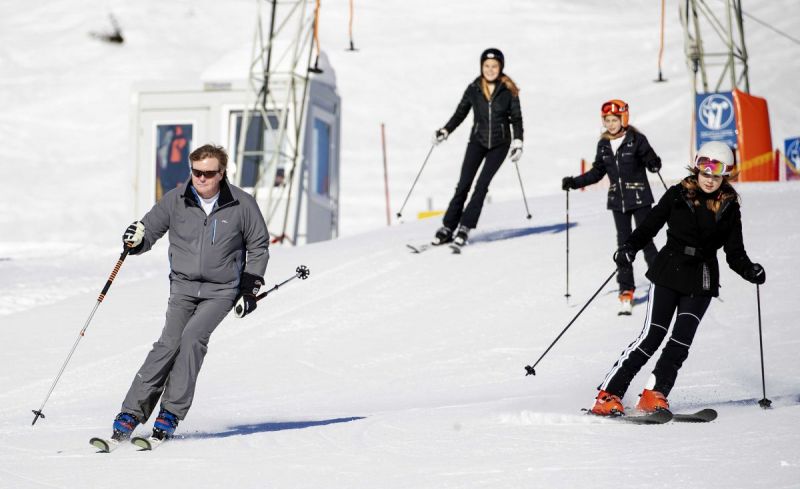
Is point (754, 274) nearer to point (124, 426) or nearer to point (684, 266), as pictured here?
point (684, 266)

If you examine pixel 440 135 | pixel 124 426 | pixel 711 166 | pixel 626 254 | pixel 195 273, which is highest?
pixel 440 135

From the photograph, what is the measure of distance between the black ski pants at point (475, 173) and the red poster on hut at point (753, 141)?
11.2m

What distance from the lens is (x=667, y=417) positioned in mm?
6395

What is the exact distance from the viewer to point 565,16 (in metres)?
55.4

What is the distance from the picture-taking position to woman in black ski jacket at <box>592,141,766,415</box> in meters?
6.60

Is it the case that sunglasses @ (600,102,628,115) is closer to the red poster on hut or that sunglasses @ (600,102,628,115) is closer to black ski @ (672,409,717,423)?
black ski @ (672,409,717,423)

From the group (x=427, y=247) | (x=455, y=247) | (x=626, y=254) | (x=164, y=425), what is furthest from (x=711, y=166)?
(x=427, y=247)

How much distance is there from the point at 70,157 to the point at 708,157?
4037cm

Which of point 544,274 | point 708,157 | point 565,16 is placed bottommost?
point 544,274

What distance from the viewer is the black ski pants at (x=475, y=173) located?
38.8ft

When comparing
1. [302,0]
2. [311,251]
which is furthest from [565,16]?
[311,251]

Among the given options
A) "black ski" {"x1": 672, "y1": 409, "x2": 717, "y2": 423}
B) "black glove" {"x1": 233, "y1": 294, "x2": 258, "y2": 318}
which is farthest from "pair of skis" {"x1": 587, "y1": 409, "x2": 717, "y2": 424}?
"black glove" {"x1": 233, "y1": 294, "x2": 258, "y2": 318}

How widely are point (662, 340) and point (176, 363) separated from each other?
8.13ft

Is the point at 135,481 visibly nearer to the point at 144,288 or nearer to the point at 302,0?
the point at 144,288
